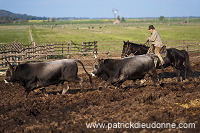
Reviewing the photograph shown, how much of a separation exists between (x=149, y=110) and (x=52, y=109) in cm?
272

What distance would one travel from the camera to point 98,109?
7.40 m

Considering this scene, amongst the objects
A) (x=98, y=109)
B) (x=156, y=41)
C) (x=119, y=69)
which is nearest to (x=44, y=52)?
(x=156, y=41)

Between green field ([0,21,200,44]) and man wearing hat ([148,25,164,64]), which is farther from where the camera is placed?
green field ([0,21,200,44])

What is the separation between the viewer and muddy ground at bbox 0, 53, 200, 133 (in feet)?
20.1

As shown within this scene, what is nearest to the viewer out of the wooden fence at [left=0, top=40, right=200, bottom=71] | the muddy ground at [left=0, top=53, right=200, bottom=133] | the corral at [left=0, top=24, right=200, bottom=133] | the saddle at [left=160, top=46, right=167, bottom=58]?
the corral at [left=0, top=24, right=200, bottom=133]

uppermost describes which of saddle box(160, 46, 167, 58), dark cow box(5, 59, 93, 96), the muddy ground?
saddle box(160, 46, 167, 58)

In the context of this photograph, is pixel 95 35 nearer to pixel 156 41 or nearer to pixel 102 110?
pixel 156 41

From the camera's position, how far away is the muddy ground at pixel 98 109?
6117 mm

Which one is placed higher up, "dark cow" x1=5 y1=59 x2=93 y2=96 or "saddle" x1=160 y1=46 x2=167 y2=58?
"saddle" x1=160 y1=46 x2=167 y2=58

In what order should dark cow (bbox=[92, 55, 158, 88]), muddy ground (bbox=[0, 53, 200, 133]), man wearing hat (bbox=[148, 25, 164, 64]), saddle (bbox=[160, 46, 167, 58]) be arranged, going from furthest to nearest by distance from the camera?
saddle (bbox=[160, 46, 167, 58]), man wearing hat (bbox=[148, 25, 164, 64]), dark cow (bbox=[92, 55, 158, 88]), muddy ground (bbox=[0, 53, 200, 133])

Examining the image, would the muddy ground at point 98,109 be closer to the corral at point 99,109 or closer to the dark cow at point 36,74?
the corral at point 99,109

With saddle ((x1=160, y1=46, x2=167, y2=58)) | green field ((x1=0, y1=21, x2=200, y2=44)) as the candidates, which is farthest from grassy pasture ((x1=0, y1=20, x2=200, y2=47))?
saddle ((x1=160, y1=46, x2=167, y2=58))

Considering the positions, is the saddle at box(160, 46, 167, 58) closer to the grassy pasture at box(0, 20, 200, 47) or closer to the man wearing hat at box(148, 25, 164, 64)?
the man wearing hat at box(148, 25, 164, 64)

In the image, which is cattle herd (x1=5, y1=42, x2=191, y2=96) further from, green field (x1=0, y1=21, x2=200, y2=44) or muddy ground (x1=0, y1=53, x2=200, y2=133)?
green field (x1=0, y1=21, x2=200, y2=44)
